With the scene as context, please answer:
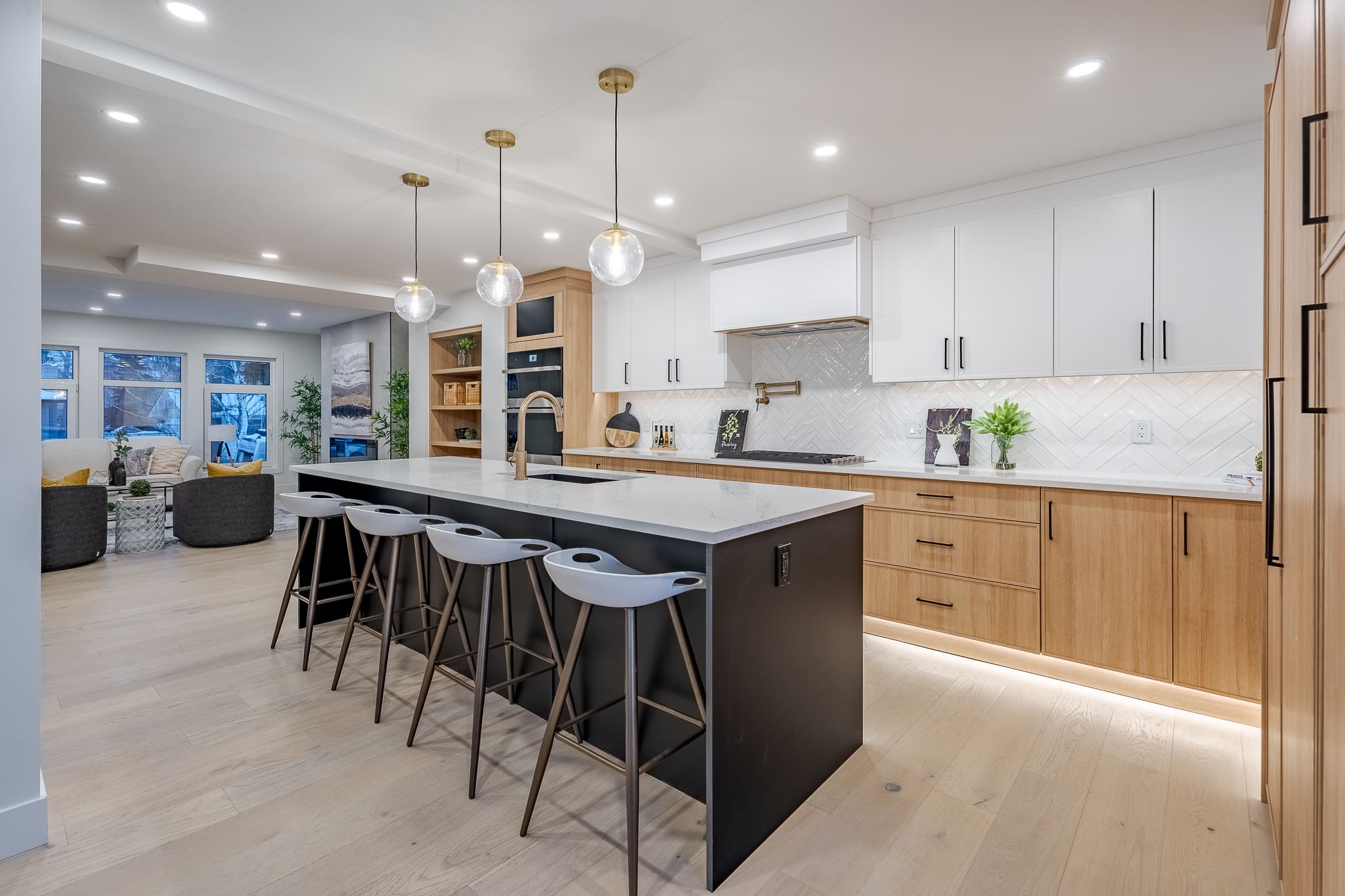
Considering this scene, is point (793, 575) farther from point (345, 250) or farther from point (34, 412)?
point (345, 250)

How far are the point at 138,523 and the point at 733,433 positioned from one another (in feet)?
17.0

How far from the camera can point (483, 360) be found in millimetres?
6285

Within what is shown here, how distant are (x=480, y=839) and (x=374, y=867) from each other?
0.90 ft

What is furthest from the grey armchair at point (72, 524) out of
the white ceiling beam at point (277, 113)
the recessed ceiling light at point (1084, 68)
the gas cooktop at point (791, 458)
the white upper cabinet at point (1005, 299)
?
the recessed ceiling light at point (1084, 68)

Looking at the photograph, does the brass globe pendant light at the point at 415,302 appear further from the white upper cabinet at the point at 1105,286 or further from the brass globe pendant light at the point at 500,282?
the white upper cabinet at the point at 1105,286

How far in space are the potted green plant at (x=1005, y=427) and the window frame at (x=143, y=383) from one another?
10414 mm

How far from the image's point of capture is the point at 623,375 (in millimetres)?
5477

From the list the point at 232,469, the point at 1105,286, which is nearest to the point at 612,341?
the point at 1105,286

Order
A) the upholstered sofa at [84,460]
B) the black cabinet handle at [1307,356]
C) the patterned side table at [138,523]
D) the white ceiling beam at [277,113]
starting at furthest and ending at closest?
the upholstered sofa at [84,460] → the patterned side table at [138,523] → the white ceiling beam at [277,113] → the black cabinet handle at [1307,356]

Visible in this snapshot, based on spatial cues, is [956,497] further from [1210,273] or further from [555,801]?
[555,801]

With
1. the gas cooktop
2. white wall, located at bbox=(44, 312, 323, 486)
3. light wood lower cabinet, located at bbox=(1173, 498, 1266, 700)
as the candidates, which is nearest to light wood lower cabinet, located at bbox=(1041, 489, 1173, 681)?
light wood lower cabinet, located at bbox=(1173, 498, 1266, 700)

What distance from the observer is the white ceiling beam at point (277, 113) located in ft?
7.31

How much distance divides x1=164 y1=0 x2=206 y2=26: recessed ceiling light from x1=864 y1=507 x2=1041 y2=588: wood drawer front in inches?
139

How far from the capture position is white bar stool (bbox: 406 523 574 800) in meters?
2.07
